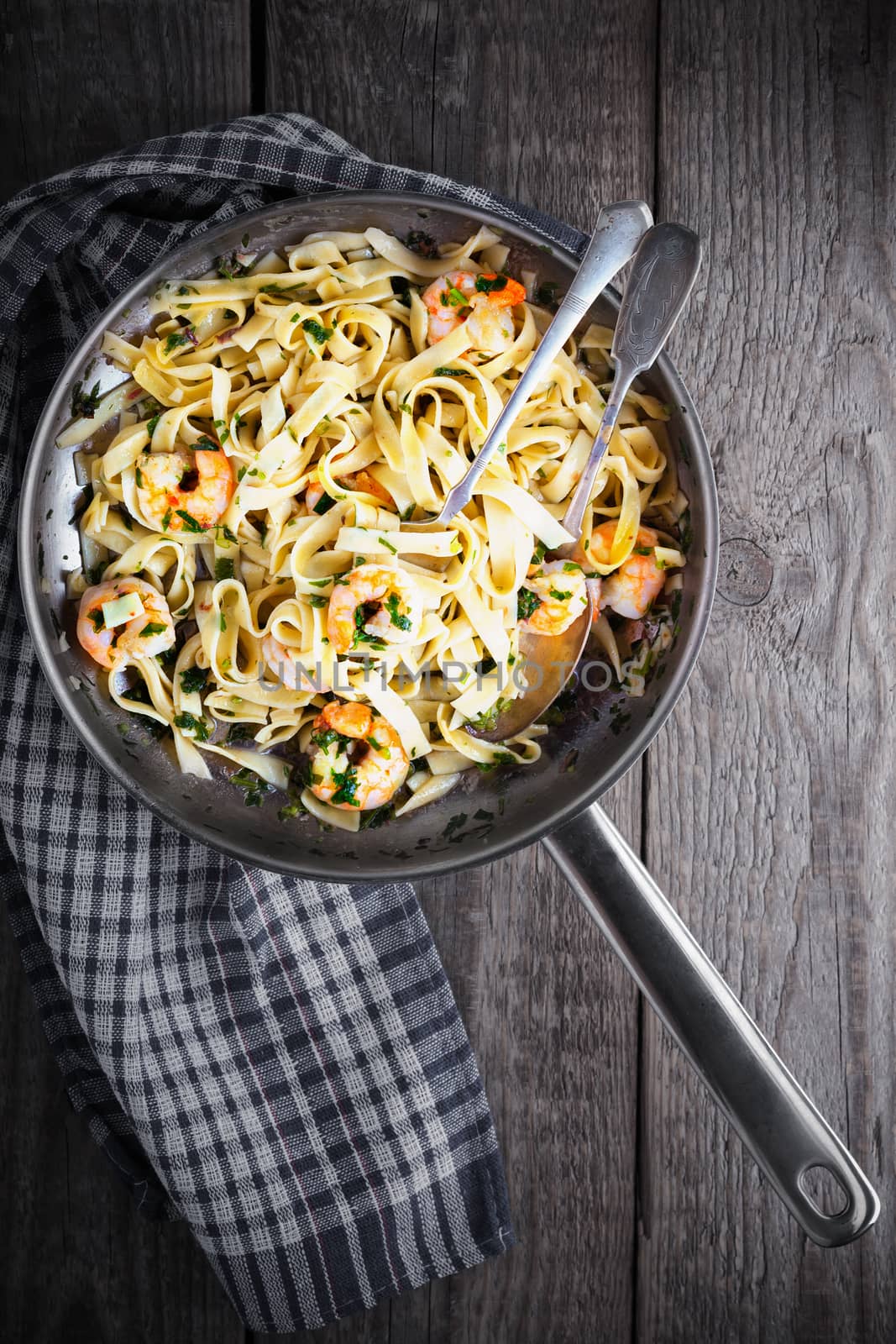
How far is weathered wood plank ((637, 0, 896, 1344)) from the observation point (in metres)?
2.61

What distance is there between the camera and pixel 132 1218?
268 centimetres

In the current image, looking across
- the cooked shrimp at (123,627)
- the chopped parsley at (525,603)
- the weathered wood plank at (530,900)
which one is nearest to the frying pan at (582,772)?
the cooked shrimp at (123,627)

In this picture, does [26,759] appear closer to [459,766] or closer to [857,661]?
[459,766]

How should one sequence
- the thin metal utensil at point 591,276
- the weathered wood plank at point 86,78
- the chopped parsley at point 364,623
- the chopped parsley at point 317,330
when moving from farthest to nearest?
the weathered wood plank at point 86,78, the chopped parsley at point 317,330, the chopped parsley at point 364,623, the thin metal utensil at point 591,276

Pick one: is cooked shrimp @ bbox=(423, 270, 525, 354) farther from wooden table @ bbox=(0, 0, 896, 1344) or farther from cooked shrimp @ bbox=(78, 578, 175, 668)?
cooked shrimp @ bbox=(78, 578, 175, 668)

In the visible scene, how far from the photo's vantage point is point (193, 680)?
2.34 m

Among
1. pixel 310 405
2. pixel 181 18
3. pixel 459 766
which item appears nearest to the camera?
pixel 310 405

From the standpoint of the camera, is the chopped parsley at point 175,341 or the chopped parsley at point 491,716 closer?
the chopped parsley at point 175,341

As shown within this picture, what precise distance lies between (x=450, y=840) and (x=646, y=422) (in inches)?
42.8

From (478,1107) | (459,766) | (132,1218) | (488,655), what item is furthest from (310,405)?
(132,1218)

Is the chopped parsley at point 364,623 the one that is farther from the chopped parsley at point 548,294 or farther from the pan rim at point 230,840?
the chopped parsley at point 548,294

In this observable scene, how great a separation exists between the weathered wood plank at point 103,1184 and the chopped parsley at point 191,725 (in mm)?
855

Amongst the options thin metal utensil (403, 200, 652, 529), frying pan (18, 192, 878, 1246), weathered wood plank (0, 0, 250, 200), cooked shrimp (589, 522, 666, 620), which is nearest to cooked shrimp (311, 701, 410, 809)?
frying pan (18, 192, 878, 1246)

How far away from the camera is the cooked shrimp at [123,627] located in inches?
84.8
